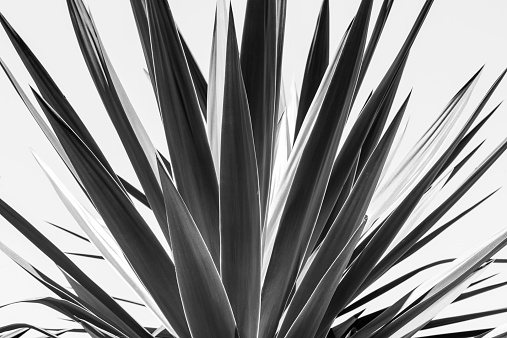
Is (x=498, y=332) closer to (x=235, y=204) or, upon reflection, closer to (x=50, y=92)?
(x=235, y=204)

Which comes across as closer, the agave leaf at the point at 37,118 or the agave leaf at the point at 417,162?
the agave leaf at the point at 37,118

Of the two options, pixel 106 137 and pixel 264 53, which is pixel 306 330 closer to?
pixel 264 53

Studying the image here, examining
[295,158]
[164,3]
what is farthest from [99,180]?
[295,158]

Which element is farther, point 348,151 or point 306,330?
point 348,151

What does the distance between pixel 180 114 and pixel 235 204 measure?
0.13 m

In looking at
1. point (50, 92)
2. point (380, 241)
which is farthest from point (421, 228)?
point (50, 92)

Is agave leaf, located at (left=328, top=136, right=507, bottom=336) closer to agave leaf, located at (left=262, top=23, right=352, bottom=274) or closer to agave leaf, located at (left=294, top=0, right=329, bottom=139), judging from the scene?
agave leaf, located at (left=262, top=23, right=352, bottom=274)

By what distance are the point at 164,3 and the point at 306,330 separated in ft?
1.40

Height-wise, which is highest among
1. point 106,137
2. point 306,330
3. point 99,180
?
point 106,137

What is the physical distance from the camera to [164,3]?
0.68m

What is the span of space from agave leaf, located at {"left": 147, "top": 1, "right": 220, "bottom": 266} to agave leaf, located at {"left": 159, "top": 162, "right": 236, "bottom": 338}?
103mm

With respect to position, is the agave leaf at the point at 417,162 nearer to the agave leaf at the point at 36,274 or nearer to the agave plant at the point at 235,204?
the agave plant at the point at 235,204

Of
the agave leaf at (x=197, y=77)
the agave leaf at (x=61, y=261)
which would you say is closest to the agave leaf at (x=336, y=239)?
the agave leaf at (x=61, y=261)

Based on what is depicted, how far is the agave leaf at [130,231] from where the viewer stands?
2.42 feet
